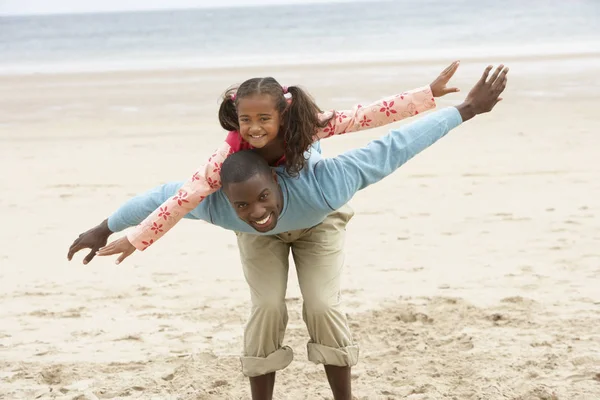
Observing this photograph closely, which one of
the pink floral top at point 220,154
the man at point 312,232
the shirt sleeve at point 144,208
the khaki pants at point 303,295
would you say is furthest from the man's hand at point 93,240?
the khaki pants at point 303,295

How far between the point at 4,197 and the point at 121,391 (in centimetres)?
505

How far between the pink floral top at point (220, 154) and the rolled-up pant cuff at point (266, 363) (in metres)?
0.65

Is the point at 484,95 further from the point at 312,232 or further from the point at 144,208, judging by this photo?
the point at 144,208

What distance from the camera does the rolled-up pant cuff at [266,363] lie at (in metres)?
3.51

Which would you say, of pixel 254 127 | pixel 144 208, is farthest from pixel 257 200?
pixel 144 208

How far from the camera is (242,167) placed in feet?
10.2

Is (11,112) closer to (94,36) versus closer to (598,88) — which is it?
(598,88)

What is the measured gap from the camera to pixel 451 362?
14.3 ft

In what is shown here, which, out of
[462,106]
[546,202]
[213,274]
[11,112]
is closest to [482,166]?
[546,202]

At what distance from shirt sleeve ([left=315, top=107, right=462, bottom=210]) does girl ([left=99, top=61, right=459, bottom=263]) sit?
77mm

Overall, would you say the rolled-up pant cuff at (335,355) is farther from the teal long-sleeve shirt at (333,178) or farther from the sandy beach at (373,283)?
the sandy beach at (373,283)

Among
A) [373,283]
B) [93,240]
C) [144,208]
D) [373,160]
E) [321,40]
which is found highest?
[321,40]

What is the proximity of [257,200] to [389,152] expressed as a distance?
0.59 meters

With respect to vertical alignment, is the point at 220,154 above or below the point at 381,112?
below
